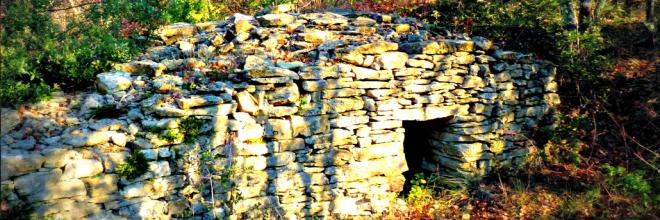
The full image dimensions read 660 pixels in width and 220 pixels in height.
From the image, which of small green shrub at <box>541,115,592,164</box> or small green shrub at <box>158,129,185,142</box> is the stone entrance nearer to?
small green shrub at <box>541,115,592,164</box>

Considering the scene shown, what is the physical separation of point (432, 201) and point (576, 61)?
3.62 metres

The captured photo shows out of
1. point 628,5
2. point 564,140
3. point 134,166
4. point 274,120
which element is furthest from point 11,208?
point 628,5

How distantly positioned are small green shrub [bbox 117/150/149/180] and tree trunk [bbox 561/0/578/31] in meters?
7.18

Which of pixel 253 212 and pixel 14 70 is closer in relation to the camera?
pixel 14 70

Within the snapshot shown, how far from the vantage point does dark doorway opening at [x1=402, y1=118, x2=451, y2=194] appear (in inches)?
282

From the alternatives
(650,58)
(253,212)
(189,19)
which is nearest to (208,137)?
(253,212)

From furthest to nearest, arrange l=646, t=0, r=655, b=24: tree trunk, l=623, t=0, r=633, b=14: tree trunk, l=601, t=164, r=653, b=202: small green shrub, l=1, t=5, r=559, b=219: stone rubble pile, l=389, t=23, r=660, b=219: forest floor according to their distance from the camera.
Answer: l=623, t=0, r=633, b=14: tree trunk → l=646, t=0, r=655, b=24: tree trunk → l=389, t=23, r=660, b=219: forest floor → l=601, t=164, r=653, b=202: small green shrub → l=1, t=5, r=559, b=219: stone rubble pile

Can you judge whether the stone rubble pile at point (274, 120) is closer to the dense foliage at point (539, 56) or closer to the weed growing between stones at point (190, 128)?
the weed growing between stones at point (190, 128)

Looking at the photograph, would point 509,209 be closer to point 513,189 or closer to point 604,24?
point 513,189

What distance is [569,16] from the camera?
7.94 meters

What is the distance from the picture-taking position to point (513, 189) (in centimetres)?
648

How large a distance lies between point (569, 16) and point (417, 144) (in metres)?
3.57

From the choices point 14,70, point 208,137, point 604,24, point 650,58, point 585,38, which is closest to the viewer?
point 14,70

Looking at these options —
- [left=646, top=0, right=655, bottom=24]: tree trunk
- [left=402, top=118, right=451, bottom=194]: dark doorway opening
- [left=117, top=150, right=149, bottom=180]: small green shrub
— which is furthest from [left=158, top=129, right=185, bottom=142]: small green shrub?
[left=646, top=0, right=655, bottom=24]: tree trunk
